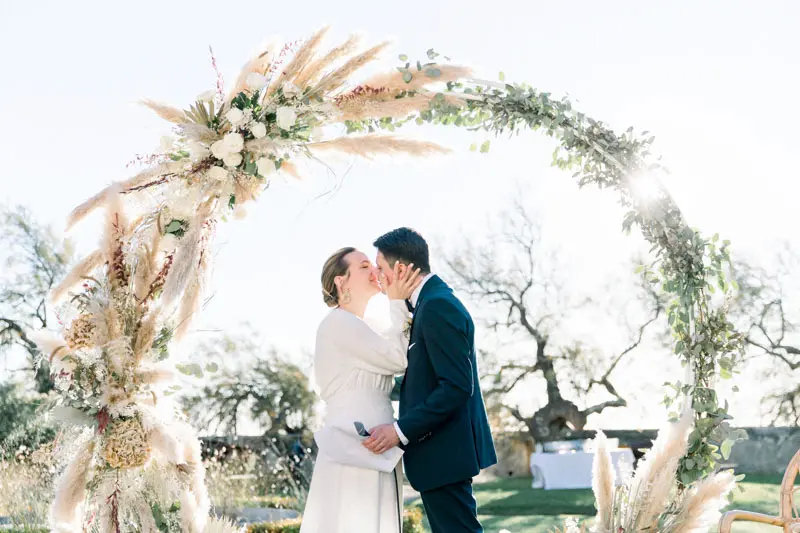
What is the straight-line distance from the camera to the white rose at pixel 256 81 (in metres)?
3.85

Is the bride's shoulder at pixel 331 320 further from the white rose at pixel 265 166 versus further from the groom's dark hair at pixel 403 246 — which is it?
the white rose at pixel 265 166

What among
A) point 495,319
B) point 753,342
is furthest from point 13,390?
point 753,342

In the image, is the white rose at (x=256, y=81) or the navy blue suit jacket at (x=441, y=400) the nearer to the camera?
the navy blue suit jacket at (x=441, y=400)

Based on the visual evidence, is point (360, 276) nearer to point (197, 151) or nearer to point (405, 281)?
point (405, 281)

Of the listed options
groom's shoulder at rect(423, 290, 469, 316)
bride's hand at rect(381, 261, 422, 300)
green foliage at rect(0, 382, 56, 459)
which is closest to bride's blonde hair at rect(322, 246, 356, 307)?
bride's hand at rect(381, 261, 422, 300)

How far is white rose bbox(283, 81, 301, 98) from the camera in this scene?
153 inches

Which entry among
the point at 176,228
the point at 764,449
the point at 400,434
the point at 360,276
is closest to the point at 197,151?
the point at 176,228

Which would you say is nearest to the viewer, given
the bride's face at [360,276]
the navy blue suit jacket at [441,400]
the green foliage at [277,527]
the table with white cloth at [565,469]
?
the navy blue suit jacket at [441,400]

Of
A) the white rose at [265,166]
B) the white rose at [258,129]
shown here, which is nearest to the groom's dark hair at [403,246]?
the white rose at [265,166]

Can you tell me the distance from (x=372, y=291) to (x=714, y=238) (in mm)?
1989

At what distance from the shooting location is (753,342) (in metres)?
17.1

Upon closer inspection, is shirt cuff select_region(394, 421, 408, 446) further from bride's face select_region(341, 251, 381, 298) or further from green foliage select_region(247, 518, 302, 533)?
green foliage select_region(247, 518, 302, 533)

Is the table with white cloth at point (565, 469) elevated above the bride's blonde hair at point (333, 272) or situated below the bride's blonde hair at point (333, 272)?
below

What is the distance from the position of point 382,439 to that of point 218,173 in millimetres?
1429
